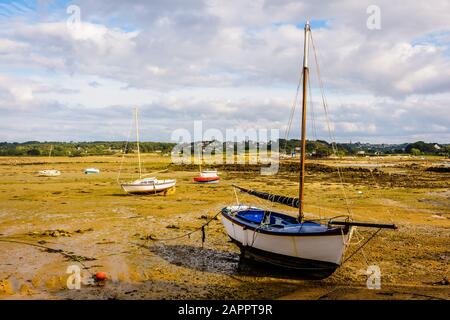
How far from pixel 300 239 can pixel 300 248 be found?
38 cm

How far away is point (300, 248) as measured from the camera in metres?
12.9

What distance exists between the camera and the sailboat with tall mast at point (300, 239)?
12.2 m

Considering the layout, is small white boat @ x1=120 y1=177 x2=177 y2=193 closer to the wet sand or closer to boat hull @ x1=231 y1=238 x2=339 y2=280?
the wet sand

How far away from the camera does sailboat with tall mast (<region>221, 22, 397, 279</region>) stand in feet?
40.1

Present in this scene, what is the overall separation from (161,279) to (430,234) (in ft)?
46.3

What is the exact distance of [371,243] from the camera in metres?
18.1

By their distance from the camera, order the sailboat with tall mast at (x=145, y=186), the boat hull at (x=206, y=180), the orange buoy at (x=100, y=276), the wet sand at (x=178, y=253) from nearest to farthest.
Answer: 1. the wet sand at (x=178, y=253)
2. the orange buoy at (x=100, y=276)
3. the sailboat with tall mast at (x=145, y=186)
4. the boat hull at (x=206, y=180)

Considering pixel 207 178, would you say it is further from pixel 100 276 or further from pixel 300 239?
pixel 300 239

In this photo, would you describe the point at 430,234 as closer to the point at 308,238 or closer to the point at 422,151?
the point at 308,238

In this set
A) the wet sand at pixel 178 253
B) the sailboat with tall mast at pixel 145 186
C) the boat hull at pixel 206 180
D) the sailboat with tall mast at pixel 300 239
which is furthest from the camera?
the boat hull at pixel 206 180

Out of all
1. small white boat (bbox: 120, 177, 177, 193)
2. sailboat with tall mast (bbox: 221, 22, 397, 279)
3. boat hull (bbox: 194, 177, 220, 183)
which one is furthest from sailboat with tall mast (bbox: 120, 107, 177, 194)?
sailboat with tall mast (bbox: 221, 22, 397, 279)

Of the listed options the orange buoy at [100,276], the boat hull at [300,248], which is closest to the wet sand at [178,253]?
the orange buoy at [100,276]

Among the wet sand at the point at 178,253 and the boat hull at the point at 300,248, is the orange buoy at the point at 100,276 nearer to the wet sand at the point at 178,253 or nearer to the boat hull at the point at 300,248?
the wet sand at the point at 178,253
